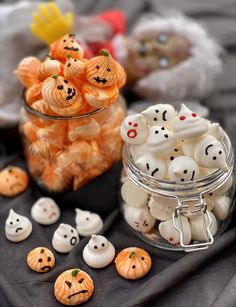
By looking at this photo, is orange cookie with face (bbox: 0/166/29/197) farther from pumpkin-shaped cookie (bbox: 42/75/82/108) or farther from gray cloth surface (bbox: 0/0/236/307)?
pumpkin-shaped cookie (bbox: 42/75/82/108)

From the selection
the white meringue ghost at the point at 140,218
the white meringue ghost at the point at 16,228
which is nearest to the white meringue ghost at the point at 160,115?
the white meringue ghost at the point at 140,218

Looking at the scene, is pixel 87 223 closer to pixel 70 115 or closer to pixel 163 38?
pixel 70 115

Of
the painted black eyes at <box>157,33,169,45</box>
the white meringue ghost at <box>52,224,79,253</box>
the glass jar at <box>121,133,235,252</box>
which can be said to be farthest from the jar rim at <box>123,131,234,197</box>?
the painted black eyes at <box>157,33,169,45</box>

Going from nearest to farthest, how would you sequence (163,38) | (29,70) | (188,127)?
(188,127)
(29,70)
(163,38)

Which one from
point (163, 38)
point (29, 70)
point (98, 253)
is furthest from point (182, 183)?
point (163, 38)

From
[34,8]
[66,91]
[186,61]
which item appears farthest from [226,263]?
[34,8]

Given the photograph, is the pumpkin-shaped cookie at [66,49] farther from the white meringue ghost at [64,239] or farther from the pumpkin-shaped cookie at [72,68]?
the white meringue ghost at [64,239]
